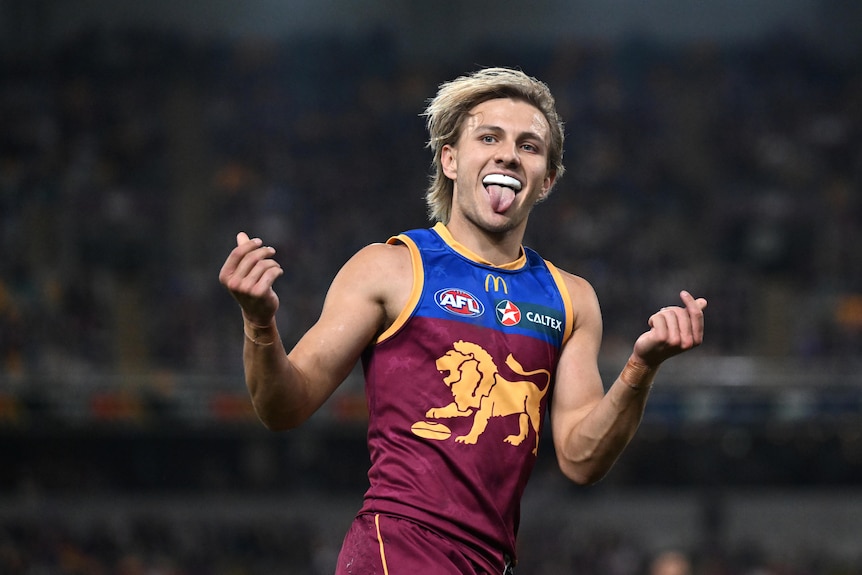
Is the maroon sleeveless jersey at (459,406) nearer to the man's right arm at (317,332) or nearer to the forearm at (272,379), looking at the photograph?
the man's right arm at (317,332)

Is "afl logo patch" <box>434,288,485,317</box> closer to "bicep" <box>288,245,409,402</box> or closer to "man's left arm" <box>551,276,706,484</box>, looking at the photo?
"bicep" <box>288,245,409,402</box>

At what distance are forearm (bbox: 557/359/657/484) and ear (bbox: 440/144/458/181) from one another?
92cm

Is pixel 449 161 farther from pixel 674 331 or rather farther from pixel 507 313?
pixel 674 331

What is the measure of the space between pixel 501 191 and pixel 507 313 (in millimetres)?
398

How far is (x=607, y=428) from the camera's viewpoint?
3520mm

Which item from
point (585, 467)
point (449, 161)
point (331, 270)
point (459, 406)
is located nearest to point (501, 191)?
point (449, 161)

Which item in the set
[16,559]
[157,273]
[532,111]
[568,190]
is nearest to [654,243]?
[568,190]

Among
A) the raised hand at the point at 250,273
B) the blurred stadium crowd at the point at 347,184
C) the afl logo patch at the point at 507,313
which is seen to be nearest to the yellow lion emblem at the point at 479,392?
the afl logo patch at the point at 507,313

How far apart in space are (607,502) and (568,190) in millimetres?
5014

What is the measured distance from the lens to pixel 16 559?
15180 millimetres

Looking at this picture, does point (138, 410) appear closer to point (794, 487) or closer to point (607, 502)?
point (607, 502)

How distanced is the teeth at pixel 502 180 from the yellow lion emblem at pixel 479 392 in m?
0.55

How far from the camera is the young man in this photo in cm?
338

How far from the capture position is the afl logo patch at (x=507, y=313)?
3654 mm
